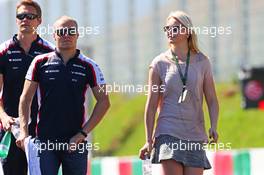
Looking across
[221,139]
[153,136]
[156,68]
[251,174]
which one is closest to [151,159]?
[153,136]

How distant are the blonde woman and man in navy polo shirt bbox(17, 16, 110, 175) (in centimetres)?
46

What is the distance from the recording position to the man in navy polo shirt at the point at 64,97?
8.73m

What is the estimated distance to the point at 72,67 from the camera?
8.77 meters

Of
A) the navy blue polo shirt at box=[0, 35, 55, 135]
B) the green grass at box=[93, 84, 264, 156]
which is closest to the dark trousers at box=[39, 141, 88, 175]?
the navy blue polo shirt at box=[0, 35, 55, 135]

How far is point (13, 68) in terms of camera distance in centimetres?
954

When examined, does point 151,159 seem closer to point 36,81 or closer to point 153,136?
point 153,136

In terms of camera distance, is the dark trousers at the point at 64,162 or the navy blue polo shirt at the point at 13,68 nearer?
the dark trousers at the point at 64,162

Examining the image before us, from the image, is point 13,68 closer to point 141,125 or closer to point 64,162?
point 64,162

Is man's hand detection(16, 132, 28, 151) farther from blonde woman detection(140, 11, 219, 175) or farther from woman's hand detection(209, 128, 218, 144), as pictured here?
woman's hand detection(209, 128, 218, 144)

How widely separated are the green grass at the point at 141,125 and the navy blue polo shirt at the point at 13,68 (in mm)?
10268

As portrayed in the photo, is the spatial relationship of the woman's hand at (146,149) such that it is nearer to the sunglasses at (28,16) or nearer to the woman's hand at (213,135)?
the woman's hand at (213,135)

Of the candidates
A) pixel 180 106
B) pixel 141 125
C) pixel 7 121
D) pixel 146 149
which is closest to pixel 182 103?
pixel 180 106

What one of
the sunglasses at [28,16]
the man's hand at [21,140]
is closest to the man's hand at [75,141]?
the man's hand at [21,140]

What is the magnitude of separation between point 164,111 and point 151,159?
404 mm
